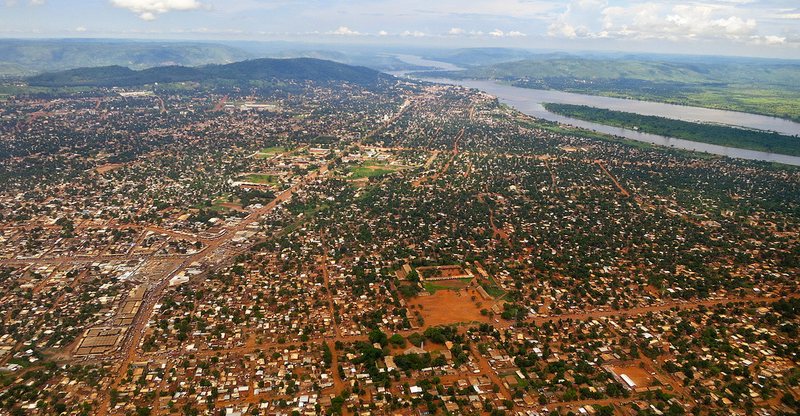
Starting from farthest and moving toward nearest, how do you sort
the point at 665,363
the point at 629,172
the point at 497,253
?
the point at 629,172 < the point at 497,253 < the point at 665,363

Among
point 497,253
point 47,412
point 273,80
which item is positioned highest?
point 273,80


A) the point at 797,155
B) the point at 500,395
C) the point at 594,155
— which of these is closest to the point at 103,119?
the point at 594,155

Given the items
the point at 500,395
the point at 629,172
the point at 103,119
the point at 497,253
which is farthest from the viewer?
the point at 103,119

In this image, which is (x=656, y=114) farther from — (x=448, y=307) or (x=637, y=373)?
(x=637, y=373)

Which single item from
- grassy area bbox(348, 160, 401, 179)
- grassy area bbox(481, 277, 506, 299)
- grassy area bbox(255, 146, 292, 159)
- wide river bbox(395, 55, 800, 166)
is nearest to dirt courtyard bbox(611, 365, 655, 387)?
grassy area bbox(481, 277, 506, 299)

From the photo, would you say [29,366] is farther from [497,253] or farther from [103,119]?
[103,119]

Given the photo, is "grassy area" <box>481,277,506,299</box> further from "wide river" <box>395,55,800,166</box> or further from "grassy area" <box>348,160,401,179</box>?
"wide river" <box>395,55,800,166</box>

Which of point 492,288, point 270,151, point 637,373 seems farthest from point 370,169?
→ point 637,373
